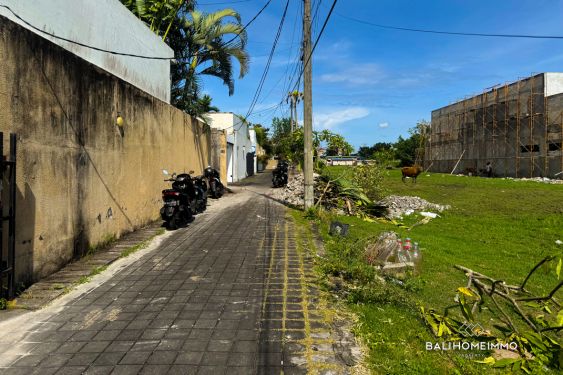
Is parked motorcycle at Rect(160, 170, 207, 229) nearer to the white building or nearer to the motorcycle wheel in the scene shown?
the motorcycle wheel

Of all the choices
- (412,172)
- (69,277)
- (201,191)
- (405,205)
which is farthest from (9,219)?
(412,172)

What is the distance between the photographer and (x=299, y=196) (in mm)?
14141

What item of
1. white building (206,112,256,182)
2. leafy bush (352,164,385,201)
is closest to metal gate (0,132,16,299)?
leafy bush (352,164,385,201)

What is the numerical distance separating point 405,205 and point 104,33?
10.1 meters

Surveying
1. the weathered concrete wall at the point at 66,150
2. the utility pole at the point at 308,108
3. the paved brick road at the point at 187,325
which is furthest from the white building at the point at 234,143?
the paved brick road at the point at 187,325

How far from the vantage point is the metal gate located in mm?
4141

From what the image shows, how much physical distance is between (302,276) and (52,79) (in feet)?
13.5

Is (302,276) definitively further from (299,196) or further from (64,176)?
(299,196)

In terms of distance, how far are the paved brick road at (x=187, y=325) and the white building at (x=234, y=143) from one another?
18606 millimetres

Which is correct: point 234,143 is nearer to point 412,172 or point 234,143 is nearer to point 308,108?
point 412,172

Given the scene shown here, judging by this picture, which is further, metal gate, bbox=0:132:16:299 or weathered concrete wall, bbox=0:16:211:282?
weathered concrete wall, bbox=0:16:211:282

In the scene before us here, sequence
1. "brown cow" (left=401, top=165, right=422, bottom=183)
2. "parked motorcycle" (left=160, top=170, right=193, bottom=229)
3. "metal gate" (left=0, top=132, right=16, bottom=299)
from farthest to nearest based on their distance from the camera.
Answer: "brown cow" (left=401, top=165, right=422, bottom=183), "parked motorcycle" (left=160, top=170, right=193, bottom=229), "metal gate" (left=0, top=132, right=16, bottom=299)

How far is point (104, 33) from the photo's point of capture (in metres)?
8.69

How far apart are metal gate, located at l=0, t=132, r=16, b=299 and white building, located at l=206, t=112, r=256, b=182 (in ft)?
64.2
